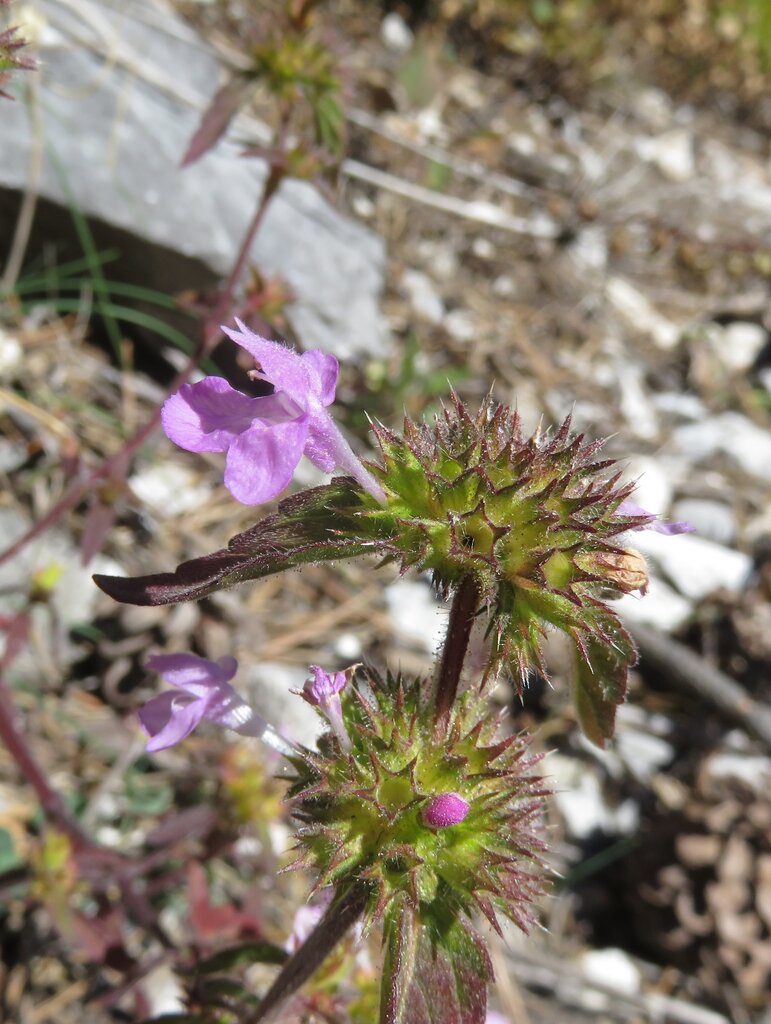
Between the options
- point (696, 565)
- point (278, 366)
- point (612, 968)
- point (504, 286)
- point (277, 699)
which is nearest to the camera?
point (278, 366)

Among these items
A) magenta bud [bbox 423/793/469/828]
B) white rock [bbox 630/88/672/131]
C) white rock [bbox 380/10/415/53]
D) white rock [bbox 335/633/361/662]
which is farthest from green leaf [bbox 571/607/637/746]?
white rock [bbox 630/88/672/131]

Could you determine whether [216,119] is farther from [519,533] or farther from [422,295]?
[422,295]

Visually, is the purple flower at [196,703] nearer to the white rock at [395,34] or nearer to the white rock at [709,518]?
the white rock at [709,518]

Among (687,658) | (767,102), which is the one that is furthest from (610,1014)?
(767,102)

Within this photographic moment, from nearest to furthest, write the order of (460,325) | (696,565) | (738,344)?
1. (696,565)
2. (460,325)
3. (738,344)

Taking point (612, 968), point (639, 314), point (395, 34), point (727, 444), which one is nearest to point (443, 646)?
point (612, 968)

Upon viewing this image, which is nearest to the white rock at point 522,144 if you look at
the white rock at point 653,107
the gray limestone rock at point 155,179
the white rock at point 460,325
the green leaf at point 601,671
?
the white rock at point 653,107
